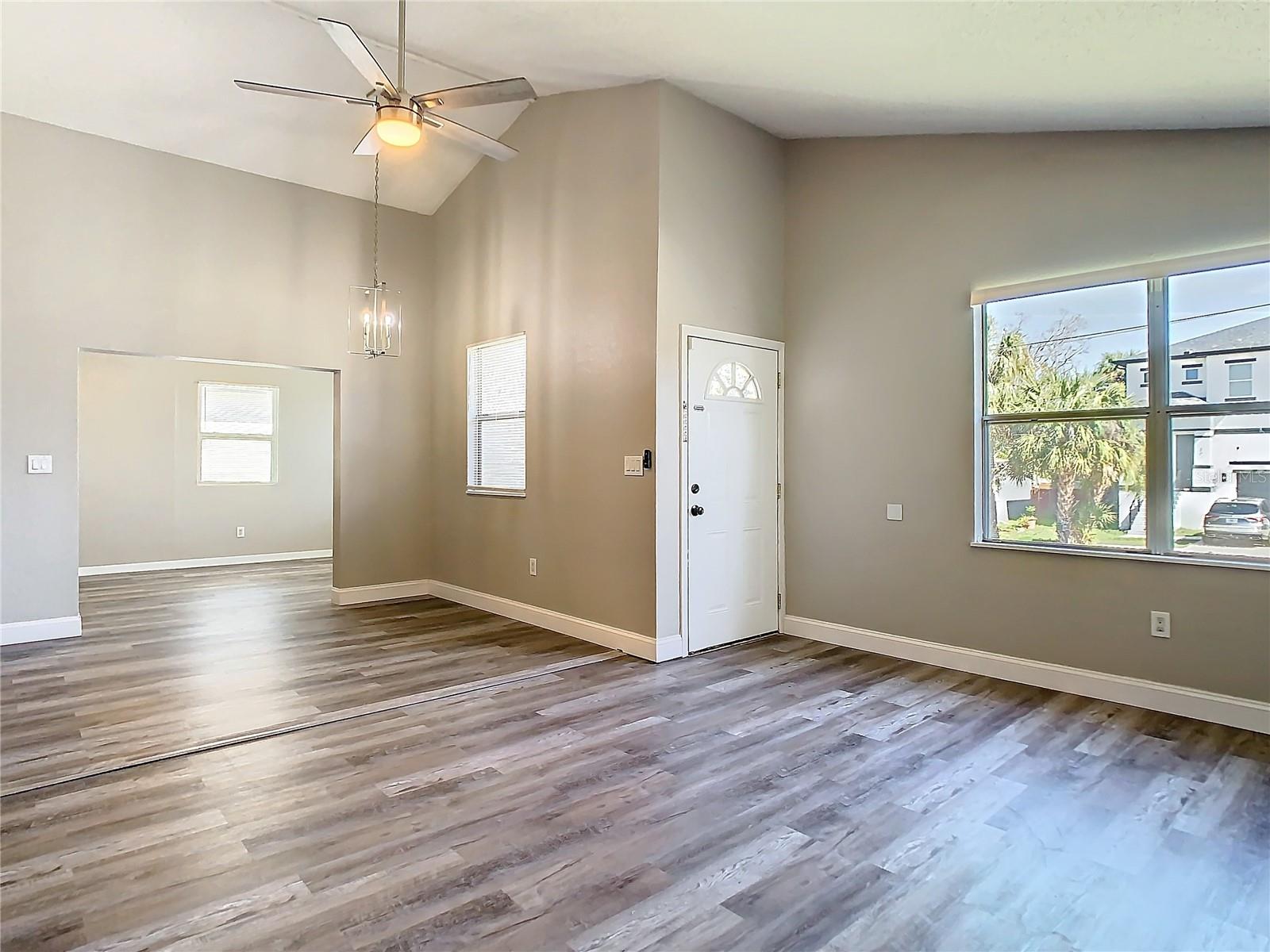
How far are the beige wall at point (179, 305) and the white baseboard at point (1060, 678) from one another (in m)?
3.88

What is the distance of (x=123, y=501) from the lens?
26.6 feet

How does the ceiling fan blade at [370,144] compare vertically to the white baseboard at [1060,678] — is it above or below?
above

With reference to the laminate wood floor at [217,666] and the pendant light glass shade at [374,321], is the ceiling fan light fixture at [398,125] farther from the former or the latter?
the laminate wood floor at [217,666]

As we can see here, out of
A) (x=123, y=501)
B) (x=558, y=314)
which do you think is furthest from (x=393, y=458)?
(x=123, y=501)

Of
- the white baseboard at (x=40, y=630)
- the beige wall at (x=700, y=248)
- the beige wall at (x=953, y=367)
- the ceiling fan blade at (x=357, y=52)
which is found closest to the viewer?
the ceiling fan blade at (x=357, y=52)

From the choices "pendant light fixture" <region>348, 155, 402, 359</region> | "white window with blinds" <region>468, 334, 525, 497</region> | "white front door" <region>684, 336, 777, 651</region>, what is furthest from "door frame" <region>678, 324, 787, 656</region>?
"pendant light fixture" <region>348, 155, 402, 359</region>

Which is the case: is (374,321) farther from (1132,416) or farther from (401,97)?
(1132,416)

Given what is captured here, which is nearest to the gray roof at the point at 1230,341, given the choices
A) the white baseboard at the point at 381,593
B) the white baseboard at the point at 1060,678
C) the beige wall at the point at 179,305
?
the white baseboard at the point at 1060,678

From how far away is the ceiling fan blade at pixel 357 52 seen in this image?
3193 mm

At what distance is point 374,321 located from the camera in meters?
5.43

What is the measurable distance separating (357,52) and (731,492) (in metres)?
3.22

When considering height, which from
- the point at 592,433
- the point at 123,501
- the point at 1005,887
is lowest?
the point at 1005,887

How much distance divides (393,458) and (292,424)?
345cm

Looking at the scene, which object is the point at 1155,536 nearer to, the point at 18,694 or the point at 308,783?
the point at 308,783
